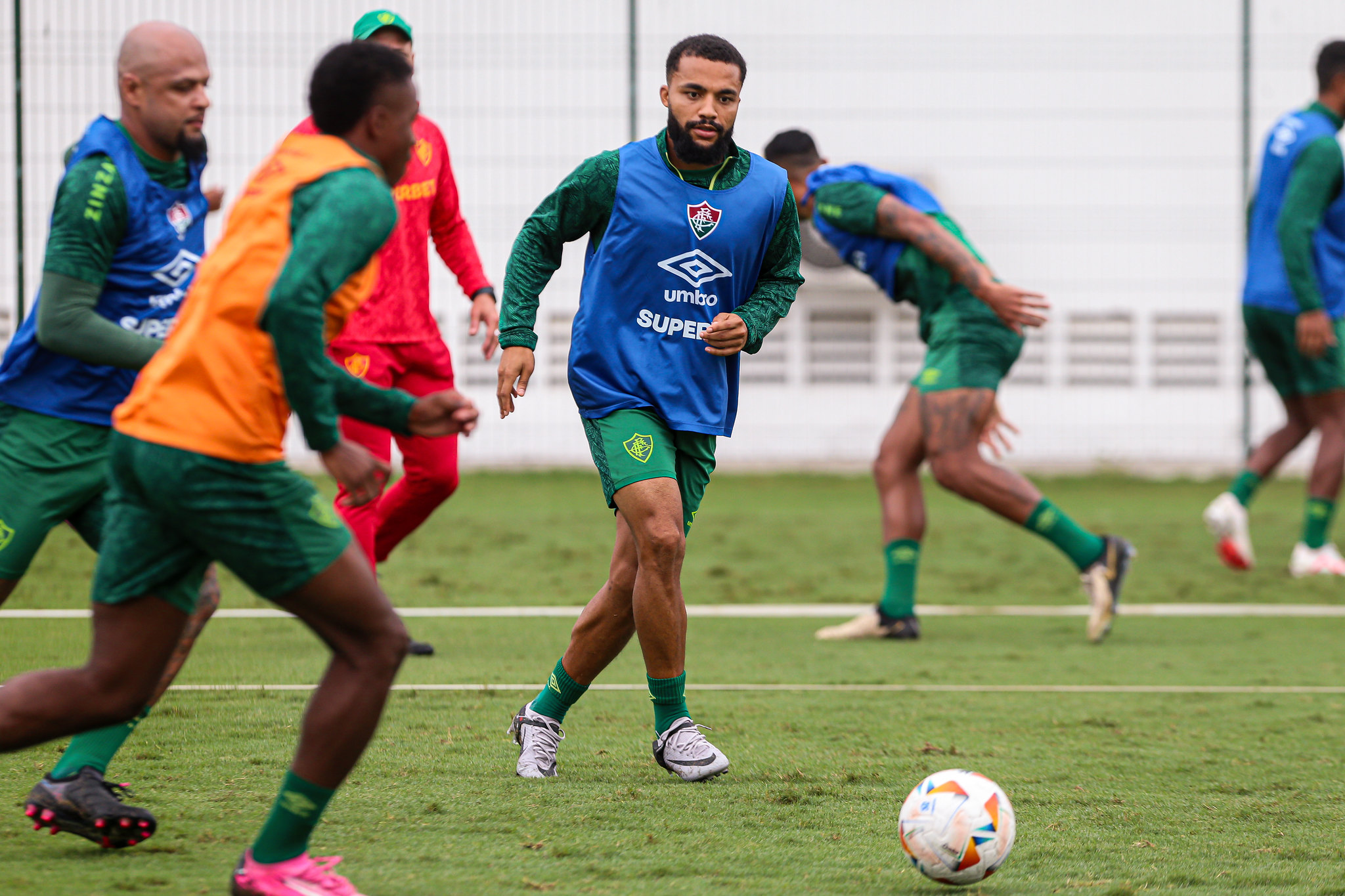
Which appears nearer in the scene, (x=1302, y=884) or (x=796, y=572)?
(x=1302, y=884)

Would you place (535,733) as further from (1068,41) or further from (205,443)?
(1068,41)

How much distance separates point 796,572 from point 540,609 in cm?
208

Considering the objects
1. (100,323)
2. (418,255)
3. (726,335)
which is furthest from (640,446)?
(418,255)

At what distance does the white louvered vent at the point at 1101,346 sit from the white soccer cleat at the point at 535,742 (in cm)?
1257

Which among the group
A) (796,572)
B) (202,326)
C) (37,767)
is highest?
(202,326)

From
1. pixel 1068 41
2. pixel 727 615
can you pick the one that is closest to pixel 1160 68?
pixel 1068 41

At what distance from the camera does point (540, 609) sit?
24.6 ft

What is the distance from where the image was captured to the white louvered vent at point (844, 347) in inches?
633

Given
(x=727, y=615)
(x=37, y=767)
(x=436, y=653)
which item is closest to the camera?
(x=37, y=767)

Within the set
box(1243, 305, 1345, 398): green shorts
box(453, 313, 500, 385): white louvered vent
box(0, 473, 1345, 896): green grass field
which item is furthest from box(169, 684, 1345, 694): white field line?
box(453, 313, 500, 385): white louvered vent

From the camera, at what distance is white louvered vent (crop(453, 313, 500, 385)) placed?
1546 centimetres

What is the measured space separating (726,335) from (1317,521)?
5928 millimetres

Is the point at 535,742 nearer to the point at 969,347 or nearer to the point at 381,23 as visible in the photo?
the point at 381,23

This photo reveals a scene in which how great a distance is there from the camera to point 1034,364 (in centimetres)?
1595
